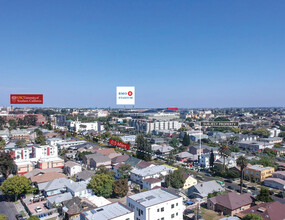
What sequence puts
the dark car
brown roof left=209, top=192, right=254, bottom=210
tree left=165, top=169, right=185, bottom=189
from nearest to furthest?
the dark car, brown roof left=209, top=192, right=254, bottom=210, tree left=165, top=169, right=185, bottom=189

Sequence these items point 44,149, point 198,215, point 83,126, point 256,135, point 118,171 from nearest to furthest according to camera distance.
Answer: point 198,215, point 118,171, point 44,149, point 256,135, point 83,126

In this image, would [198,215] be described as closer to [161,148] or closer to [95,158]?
[95,158]

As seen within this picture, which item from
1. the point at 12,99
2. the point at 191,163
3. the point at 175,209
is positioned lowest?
the point at 191,163

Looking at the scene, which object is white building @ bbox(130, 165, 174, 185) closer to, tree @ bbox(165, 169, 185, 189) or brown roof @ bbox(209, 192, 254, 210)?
tree @ bbox(165, 169, 185, 189)

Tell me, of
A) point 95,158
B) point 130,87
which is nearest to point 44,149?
point 95,158

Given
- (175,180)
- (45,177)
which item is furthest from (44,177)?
(175,180)

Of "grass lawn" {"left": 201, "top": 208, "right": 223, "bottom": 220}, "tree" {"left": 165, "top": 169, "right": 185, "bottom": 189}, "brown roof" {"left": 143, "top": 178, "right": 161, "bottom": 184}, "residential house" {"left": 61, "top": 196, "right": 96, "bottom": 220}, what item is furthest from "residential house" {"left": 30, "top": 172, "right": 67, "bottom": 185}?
"grass lawn" {"left": 201, "top": 208, "right": 223, "bottom": 220}
